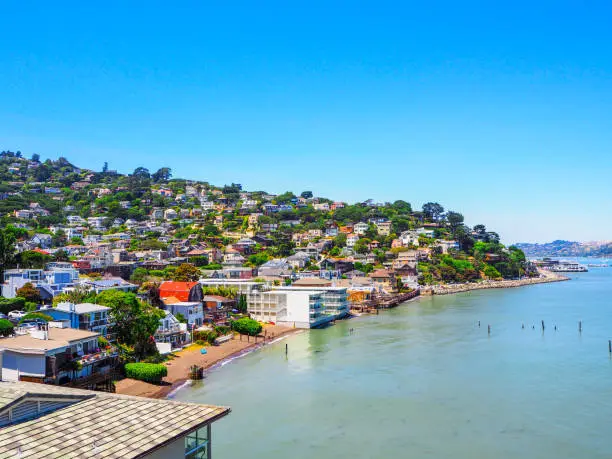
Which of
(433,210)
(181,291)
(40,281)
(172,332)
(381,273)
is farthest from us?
(433,210)

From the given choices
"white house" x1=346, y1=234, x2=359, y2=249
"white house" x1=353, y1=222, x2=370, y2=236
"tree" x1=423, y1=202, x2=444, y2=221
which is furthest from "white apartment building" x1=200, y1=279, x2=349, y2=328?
"tree" x1=423, y1=202, x2=444, y2=221

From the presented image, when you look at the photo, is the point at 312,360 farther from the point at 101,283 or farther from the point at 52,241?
the point at 52,241

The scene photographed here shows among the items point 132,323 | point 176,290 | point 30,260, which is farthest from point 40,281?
point 132,323

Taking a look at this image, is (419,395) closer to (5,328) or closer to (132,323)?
(132,323)

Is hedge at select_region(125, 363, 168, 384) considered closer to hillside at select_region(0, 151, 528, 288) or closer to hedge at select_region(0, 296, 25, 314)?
hedge at select_region(0, 296, 25, 314)

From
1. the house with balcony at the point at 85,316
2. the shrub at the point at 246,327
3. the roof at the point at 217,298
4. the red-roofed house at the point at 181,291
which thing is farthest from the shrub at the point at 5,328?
the roof at the point at 217,298

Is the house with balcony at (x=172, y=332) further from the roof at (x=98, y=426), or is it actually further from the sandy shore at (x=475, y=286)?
the sandy shore at (x=475, y=286)
